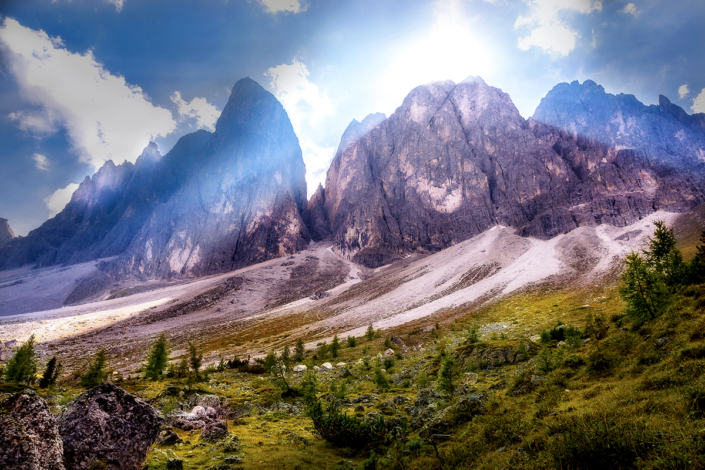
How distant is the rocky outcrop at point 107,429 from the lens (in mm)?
6320

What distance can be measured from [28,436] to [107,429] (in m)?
1.85

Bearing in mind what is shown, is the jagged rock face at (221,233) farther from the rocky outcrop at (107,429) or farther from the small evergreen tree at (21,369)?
the rocky outcrop at (107,429)

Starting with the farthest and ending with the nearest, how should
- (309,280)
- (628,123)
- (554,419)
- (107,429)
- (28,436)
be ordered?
(628,123) → (309,280) → (554,419) → (107,429) → (28,436)

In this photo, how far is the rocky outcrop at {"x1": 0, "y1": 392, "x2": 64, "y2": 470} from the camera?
4961 mm

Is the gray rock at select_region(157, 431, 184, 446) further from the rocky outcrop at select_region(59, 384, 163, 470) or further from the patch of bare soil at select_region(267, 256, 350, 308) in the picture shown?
the patch of bare soil at select_region(267, 256, 350, 308)

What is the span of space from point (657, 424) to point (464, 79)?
23111 cm

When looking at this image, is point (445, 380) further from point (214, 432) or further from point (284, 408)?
point (214, 432)

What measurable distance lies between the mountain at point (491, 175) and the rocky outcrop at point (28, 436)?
147 meters

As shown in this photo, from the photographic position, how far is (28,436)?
5.20m

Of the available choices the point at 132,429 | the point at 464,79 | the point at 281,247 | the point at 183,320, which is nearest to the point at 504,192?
the point at 464,79

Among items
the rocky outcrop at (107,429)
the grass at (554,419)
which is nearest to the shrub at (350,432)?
the grass at (554,419)

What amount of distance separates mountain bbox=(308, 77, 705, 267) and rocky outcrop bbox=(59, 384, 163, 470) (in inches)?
5693

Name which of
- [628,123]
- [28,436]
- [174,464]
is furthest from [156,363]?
[628,123]

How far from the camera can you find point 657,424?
535cm
